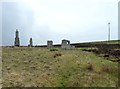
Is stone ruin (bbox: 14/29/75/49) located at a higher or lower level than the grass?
higher

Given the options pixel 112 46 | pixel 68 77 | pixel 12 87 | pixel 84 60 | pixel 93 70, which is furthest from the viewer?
pixel 112 46

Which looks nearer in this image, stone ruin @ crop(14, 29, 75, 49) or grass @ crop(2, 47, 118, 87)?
grass @ crop(2, 47, 118, 87)

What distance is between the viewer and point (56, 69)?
2511 centimetres

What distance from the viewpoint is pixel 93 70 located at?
2536 centimetres

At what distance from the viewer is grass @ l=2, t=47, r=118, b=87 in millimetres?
22875

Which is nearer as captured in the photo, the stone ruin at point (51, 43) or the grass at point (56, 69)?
the grass at point (56, 69)

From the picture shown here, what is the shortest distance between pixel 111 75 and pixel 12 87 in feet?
22.6

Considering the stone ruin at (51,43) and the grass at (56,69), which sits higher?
the stone ruin at (51,43)

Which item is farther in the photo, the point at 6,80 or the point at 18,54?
the point at 18,54

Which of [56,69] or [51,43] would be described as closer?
[56,69]

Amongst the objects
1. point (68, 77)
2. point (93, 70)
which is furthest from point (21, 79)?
point (93, 70)

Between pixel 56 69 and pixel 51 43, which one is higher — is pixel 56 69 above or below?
below

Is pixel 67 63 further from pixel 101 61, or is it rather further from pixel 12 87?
pixel 12 87

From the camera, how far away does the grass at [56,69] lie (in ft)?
75.0
